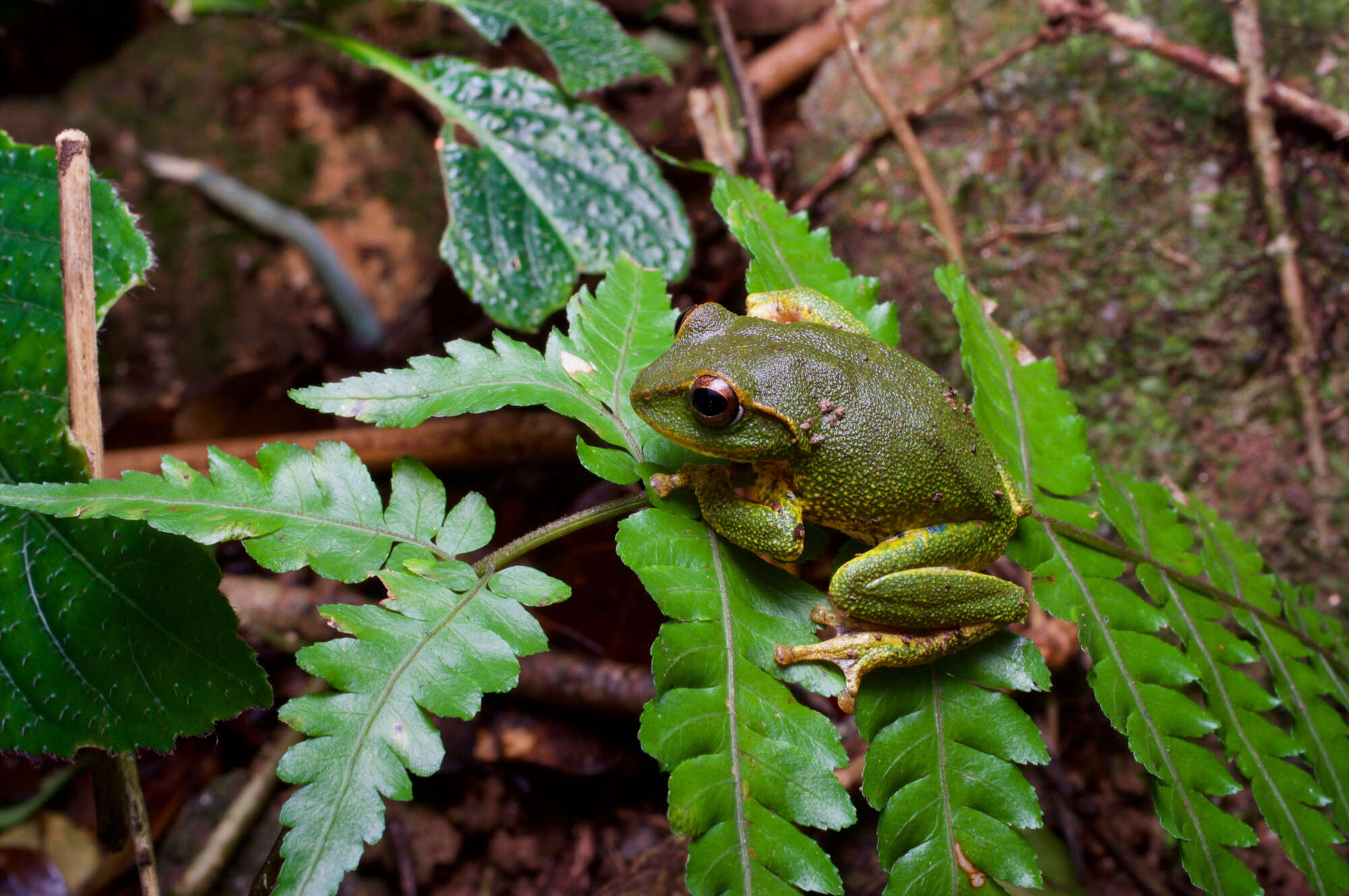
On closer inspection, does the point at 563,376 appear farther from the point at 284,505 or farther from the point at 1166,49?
the point at 1166,49

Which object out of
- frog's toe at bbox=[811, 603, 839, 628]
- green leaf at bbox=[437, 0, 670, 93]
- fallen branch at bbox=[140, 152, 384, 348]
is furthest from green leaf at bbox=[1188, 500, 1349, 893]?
fallen branch at bbox=[140, 152, 384, 348]

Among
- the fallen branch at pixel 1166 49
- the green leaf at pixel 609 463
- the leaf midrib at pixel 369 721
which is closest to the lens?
the leaf midrib at pixel 369 721

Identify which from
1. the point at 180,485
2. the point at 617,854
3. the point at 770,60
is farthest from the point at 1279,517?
the point at 180,485

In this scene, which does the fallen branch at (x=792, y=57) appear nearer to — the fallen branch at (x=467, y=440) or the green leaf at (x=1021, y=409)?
the fallen branch at (x=467, y=440)

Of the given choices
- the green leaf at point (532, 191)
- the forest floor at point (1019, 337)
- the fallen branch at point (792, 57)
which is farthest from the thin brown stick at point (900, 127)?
the green leaf at point (532, 191)

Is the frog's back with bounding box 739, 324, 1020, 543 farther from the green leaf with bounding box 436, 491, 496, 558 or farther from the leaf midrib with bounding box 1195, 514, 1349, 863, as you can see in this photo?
the leaf midrib with bounding box 1195, 514, 1349, 863

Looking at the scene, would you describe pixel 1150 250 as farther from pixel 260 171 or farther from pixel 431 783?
pixel 260 171

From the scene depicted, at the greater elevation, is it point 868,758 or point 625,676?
point 868,758
